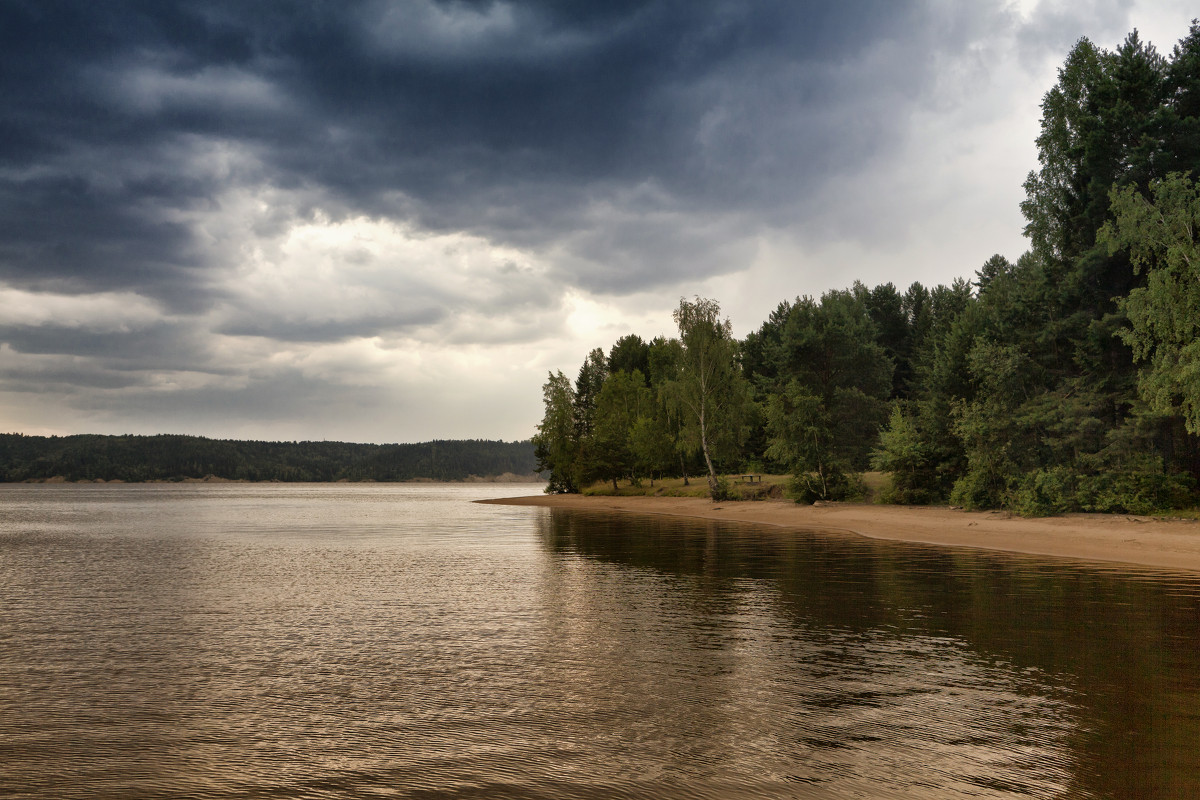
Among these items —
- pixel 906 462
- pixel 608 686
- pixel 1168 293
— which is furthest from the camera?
pixel 906 462

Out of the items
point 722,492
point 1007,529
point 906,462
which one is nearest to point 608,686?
point 1007,529

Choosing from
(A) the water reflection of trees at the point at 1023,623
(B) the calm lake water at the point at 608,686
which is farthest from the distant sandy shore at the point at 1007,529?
(B) the calm lake water at the point at 608,686

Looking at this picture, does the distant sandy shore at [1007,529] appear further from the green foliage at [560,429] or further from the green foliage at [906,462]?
the green foliage at [560,429]

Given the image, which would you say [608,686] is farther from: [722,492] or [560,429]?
[560,429]

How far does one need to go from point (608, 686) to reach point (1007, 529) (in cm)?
3584

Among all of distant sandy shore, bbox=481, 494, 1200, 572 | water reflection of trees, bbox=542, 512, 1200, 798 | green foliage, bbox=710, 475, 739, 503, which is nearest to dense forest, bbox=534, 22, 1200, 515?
distant sandy shore, bbox=481, 494, 1200, 572

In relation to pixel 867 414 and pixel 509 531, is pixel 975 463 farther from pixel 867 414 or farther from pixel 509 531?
pixel 509 531

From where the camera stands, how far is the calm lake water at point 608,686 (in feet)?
28.1

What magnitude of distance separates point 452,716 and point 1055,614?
52.7 feet

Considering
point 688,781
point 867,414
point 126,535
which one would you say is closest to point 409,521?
point 126,535

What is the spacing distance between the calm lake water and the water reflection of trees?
85mm

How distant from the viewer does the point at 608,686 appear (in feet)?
40.7

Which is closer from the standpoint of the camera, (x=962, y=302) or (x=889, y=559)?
(x=889, y=559)

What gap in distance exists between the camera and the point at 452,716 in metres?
10.9
